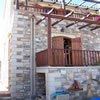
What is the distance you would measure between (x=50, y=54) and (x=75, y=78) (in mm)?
1451

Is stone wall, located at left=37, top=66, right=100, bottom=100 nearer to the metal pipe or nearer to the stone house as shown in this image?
the stone house

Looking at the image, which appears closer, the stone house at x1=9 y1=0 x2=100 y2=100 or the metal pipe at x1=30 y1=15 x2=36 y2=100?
the stone house at x1=9 y1=0 x2=100 y2=100

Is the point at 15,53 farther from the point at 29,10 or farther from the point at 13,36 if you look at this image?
the point at 29,10

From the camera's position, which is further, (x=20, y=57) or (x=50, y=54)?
(x=20, y=57)

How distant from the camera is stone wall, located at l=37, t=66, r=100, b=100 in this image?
5.70 meters

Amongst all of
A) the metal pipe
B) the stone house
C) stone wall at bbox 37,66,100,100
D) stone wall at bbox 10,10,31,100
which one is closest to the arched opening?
the stone house

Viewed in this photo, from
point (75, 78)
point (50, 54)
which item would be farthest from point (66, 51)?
point (50, 54)

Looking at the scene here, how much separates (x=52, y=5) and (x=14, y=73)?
5.14m

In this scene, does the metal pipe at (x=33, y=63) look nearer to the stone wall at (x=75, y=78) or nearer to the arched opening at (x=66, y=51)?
the arched opening at (x=66, y=51)

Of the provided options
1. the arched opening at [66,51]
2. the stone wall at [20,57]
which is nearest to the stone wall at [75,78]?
the arched opening at [66,51]

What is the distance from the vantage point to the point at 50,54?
19.5 feet

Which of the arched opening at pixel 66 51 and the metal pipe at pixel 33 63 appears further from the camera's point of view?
the metal pipe at pixel 33 63

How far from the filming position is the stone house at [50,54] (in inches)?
235

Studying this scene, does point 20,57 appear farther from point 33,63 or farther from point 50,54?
point 50,54
